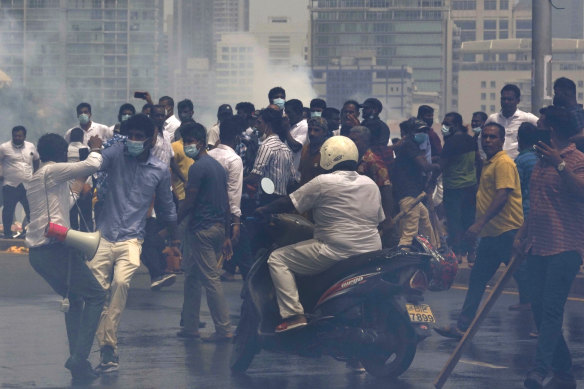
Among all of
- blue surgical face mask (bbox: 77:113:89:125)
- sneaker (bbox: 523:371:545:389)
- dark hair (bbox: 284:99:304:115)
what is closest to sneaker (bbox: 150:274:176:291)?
dark hair (bbox: 284:99:304:115)

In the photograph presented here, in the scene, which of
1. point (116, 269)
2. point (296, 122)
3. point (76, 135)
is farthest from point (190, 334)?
point (76, 135)

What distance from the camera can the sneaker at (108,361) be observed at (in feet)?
27.7

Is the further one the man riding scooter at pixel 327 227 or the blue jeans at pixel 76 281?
the blue jeans at pixel 76 281

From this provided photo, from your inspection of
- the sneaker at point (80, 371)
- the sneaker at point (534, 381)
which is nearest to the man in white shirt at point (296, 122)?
the sneaker at point (80, 371)

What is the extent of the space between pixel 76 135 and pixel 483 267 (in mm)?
7868

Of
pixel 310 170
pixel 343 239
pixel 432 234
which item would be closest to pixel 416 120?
pixel 432 234

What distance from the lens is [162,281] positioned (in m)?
12.0

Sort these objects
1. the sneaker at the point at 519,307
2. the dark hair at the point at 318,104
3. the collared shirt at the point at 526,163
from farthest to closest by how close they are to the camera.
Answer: the dark hair at the point at 318,104 < the sneaker at the point at 519,307 < the collared shirt at the point at 526,163

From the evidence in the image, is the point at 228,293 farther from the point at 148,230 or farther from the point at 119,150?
the point at 119,150

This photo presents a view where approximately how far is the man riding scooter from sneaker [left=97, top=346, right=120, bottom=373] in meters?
1.25

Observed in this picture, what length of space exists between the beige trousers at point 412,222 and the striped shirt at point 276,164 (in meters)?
2.62

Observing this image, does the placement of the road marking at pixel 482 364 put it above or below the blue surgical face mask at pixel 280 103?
below

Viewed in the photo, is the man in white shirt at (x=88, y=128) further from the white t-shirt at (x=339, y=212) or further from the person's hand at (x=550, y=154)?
the person's hand at (x=550, y=154)

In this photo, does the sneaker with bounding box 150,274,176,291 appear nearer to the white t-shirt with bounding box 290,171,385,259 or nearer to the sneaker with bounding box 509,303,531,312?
the sneaker with bounding box 509,303,531,312
